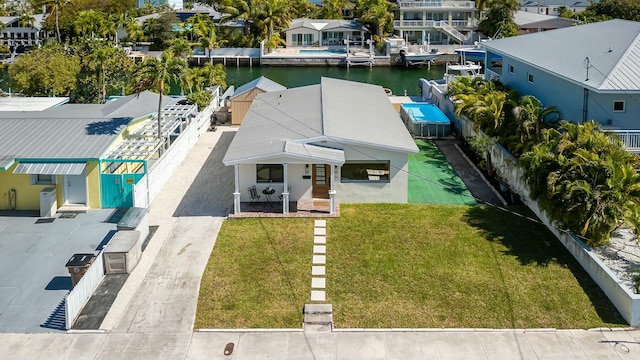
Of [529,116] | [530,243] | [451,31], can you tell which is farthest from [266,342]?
[451,31]

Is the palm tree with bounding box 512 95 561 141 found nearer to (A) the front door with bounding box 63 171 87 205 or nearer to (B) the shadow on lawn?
(B) the shadow on lawn

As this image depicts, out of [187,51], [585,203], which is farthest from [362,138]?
[187,51]

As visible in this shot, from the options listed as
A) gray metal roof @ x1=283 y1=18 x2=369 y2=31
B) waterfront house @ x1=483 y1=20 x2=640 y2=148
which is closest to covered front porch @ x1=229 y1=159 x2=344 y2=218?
waterfront house @ x1=483 y1=20 x2=640 y2=148

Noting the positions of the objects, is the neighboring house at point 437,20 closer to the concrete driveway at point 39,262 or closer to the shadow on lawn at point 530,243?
the shadow on lawn at point 530,243

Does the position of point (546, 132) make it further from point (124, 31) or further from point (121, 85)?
point (124, 31)

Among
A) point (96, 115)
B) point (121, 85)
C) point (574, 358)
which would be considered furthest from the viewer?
point (121, 85)

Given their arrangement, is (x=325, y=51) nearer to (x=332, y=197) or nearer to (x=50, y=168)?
(x=332, y=197)
